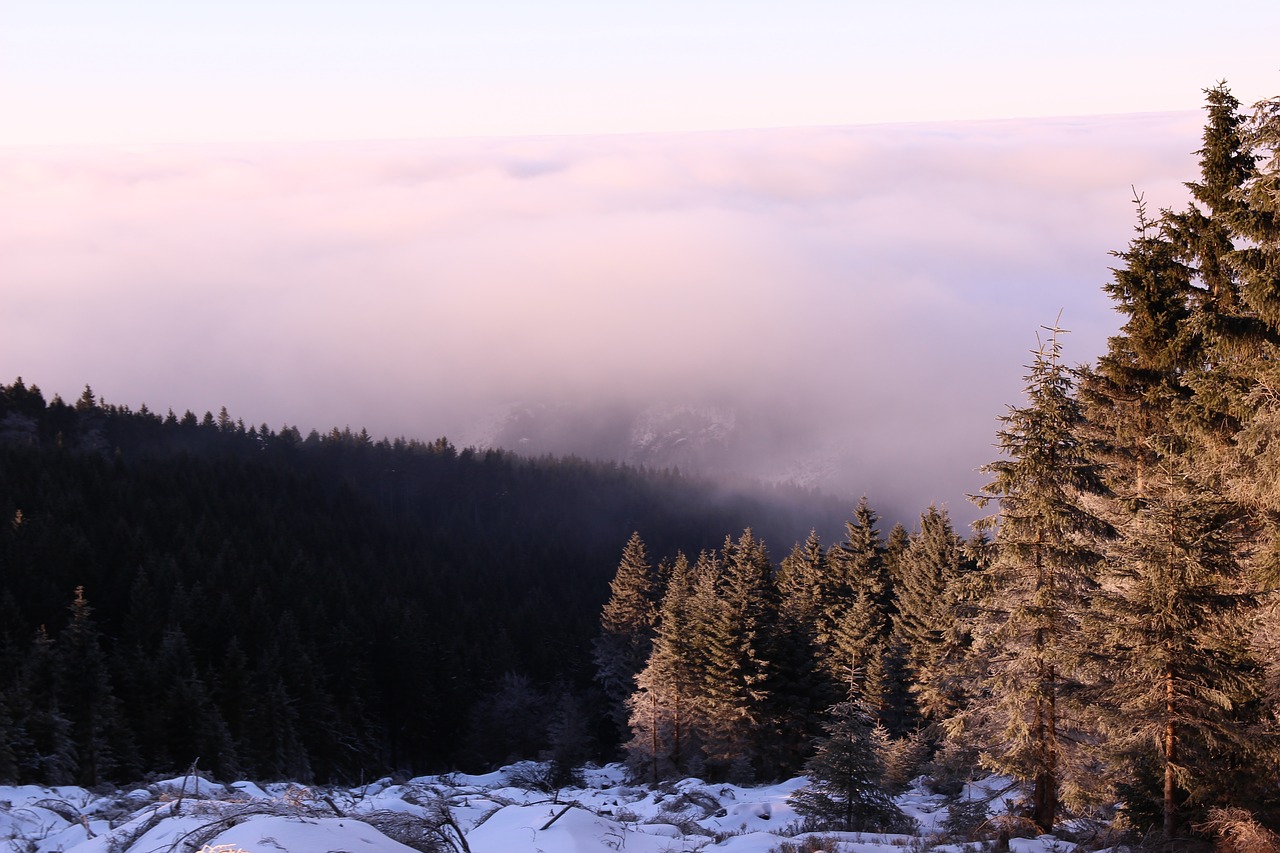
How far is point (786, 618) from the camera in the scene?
50.0m

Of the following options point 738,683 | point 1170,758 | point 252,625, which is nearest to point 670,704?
point 738,683

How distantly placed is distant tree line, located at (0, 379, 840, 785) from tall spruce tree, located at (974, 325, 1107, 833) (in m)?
21.3

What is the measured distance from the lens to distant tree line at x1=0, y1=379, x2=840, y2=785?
43875 millimetres

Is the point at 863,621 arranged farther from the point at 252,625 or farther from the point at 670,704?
the point at 252,625

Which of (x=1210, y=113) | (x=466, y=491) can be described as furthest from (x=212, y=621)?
(x=466, y=491)

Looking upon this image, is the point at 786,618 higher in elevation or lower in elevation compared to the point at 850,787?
lower

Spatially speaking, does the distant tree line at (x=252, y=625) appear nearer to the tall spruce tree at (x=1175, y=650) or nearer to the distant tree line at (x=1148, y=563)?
the distant tree line at (x=1148, y=563)

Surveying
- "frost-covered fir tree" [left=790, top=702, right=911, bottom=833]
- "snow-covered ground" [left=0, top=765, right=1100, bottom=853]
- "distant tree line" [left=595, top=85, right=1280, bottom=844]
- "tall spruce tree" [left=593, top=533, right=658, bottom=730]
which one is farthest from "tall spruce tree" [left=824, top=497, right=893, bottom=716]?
"snow-covered ground" [left=0, top=765, right=1100, bottom=853]

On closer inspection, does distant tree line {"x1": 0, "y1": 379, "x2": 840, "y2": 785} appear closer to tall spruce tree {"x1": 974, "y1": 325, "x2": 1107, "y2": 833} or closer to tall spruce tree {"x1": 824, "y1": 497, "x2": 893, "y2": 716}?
tall spruce tree {"x1": 824, "y1": 497, "x2": 893, "y2": 716}

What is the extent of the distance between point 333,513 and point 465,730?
173ft

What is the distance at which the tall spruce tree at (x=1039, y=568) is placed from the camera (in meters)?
15.9

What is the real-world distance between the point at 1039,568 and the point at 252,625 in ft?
185

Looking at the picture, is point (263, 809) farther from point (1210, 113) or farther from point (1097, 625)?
point (1210, 113)

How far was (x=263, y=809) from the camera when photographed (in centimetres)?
828
